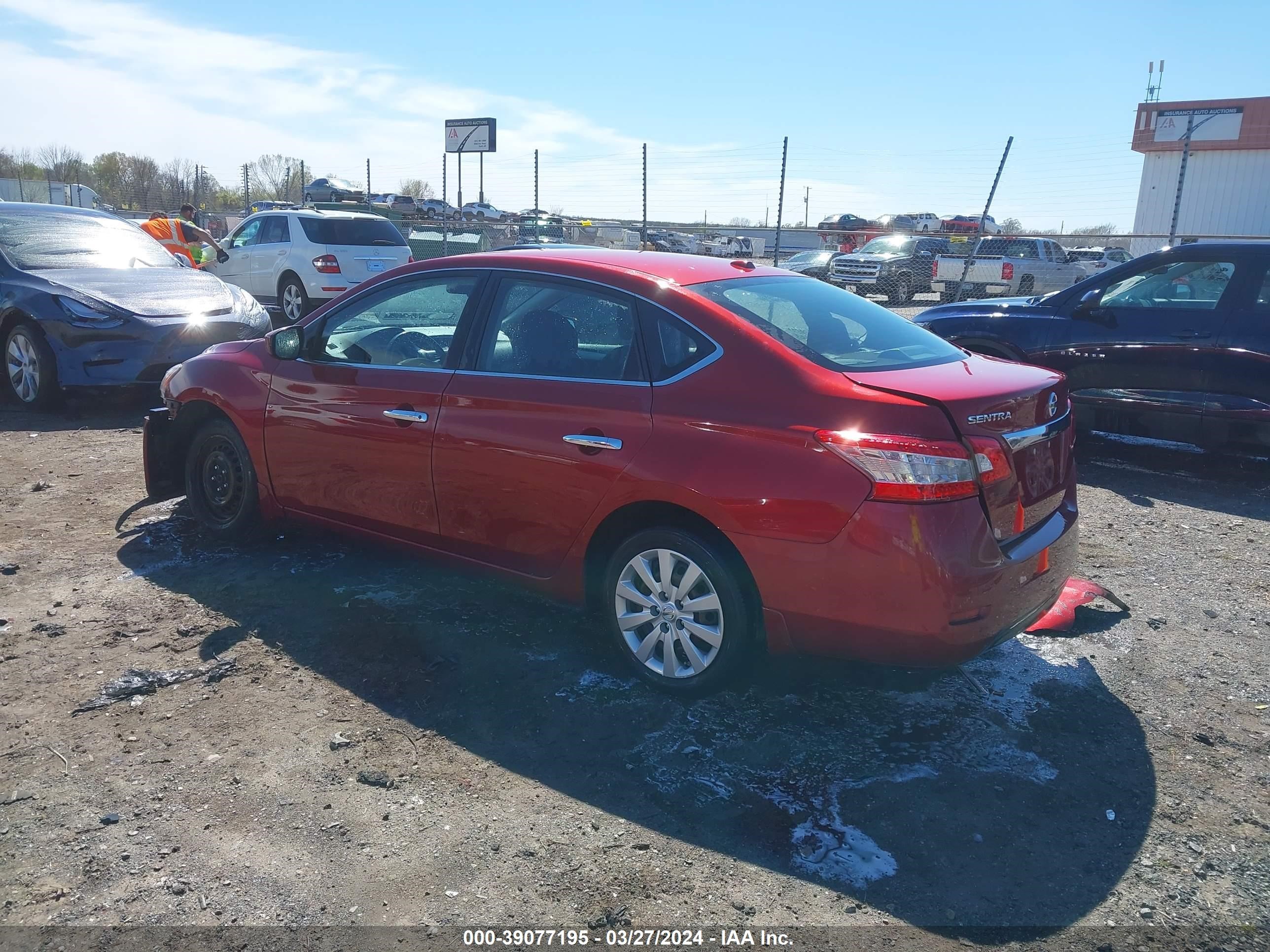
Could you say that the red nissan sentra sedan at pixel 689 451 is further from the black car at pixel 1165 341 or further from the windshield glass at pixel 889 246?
the windshield glass at pixel 889 246

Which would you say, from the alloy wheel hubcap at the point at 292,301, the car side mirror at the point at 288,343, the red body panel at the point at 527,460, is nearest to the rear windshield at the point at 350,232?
the alloy wheel hubcap at the point at 292,301

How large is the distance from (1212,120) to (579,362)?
130 feet

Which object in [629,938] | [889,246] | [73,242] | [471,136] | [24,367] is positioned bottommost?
[629,938]

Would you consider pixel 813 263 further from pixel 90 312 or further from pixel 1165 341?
pixel 90 312

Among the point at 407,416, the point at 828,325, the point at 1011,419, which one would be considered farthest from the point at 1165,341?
the point at 407,416

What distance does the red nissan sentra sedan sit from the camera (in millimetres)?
3213

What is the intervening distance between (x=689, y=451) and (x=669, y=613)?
629 millimetres

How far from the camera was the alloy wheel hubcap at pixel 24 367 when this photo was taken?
8281 millimetres

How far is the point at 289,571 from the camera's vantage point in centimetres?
503

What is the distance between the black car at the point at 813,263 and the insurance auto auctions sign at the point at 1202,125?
15.8 metres

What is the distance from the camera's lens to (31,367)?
27.3 feet

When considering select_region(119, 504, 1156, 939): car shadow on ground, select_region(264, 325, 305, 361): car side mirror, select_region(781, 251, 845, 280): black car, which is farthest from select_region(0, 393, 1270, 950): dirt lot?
select_region(781, 251, 845, 280): black car

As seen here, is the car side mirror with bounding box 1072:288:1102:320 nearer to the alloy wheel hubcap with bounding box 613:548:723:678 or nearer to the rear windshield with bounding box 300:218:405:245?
the alloy wheel hubcap with bounding box 613:548:723:678

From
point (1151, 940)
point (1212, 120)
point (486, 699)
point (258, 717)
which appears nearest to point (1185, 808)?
point (1151, 940)
